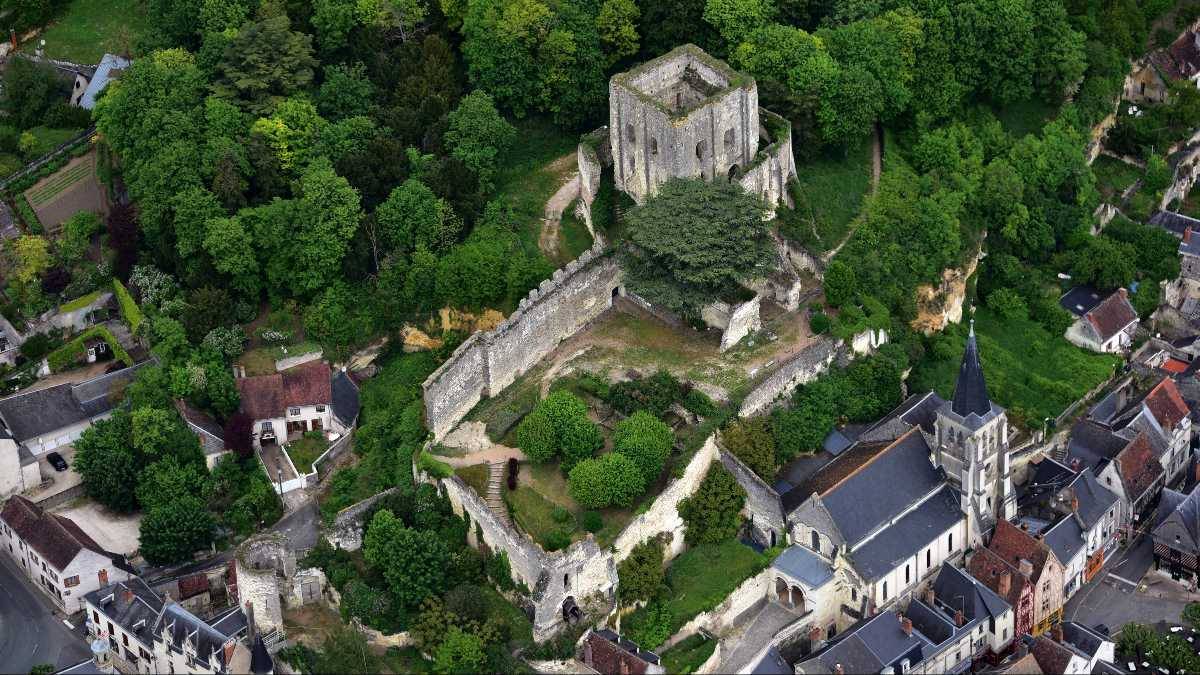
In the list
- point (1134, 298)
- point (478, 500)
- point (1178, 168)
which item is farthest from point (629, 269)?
point (1178, 168)

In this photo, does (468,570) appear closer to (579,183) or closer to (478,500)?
(478,500)

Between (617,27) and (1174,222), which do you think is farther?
(1174,222)

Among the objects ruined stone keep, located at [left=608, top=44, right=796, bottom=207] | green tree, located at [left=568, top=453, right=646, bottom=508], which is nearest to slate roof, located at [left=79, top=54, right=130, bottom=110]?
ruined stone keep, located at [left=608, top=44, right=796, bottom=207]

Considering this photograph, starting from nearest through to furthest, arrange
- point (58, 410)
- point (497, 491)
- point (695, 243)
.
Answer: point (497, 491)
point (695, 243)
point (58, 410)

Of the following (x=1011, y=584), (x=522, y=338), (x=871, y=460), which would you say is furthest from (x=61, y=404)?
(x=1011, y=584)

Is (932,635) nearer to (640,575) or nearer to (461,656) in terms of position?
(640,575)

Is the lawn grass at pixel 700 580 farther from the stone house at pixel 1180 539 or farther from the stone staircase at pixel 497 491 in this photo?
the stone house at pixel 1180 539
